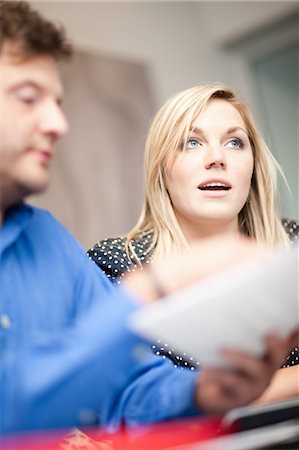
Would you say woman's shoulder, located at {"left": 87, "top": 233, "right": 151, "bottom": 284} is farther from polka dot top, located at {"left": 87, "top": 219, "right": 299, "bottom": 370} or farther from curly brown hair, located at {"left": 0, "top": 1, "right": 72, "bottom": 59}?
curly brown hair, located at {"left": 0, "top": 1, "right": 72, "bottom": 59}

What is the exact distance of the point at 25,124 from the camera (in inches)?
31.2

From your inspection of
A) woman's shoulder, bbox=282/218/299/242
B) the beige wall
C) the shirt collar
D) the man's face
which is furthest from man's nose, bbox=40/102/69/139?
the beige wall

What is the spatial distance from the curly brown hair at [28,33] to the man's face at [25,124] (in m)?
0.01

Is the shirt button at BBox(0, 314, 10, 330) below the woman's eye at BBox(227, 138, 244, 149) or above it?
below

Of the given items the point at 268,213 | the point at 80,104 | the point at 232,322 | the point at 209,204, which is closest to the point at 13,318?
Result: the point at 232,322

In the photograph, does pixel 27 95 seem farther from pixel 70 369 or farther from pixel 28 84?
pixel 70 369

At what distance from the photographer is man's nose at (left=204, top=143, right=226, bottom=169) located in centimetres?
126

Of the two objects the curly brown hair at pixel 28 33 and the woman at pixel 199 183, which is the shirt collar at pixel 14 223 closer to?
the curly brown hair at pixel 28 33

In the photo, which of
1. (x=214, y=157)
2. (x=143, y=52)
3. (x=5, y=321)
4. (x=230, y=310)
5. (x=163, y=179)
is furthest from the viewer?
(x=143, y=52)

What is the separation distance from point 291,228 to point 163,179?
0.34 meters

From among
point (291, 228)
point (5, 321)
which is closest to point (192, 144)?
point (291, 228)

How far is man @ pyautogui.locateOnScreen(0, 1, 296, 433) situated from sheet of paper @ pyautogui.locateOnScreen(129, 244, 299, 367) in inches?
1.1

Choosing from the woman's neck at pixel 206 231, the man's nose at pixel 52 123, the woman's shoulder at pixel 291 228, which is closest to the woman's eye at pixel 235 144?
the woman's neck at pixel 206 231

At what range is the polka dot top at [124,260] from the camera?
47.9 inches
